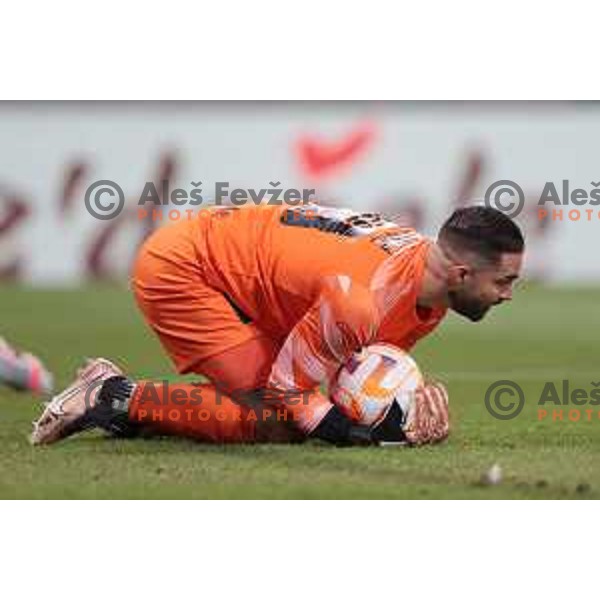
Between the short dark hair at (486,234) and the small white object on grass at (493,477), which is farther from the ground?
the short dark hair at (486,234)

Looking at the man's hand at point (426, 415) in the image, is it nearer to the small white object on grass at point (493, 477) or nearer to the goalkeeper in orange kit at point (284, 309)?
the goalkeeper in orange kit at point (284, 309)

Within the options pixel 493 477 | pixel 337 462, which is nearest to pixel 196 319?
pixel 337 462

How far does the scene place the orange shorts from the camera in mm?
5961

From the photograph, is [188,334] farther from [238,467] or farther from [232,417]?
[238,467]

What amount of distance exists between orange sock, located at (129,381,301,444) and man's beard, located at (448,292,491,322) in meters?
0.78

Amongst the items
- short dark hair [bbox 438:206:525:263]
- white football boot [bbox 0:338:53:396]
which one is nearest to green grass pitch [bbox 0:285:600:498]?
white football boot [bbox 0:338:53:396]

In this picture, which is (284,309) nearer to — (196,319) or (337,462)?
(196,319)

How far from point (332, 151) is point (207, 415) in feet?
29.3

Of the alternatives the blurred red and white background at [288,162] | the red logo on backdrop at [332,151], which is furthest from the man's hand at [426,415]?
the red logo on backdrop at [332,151]

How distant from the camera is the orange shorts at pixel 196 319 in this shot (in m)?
5.96

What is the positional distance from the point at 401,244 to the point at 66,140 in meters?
9.18

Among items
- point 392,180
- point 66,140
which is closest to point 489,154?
point 392,180

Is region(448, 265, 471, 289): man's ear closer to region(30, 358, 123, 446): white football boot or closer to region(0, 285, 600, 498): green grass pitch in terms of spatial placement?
region(0, 285, 600, 498): green grass pitch

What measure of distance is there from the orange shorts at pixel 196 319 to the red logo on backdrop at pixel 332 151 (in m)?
8.33
